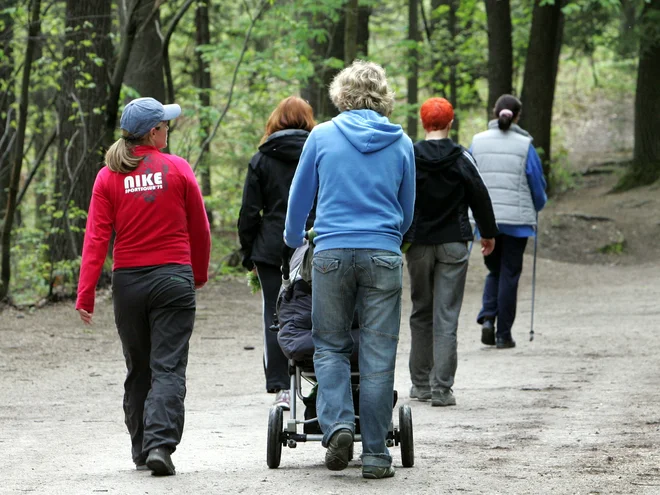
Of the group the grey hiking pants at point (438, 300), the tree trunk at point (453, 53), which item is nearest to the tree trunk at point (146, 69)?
the tree trunk at point (453, 53)

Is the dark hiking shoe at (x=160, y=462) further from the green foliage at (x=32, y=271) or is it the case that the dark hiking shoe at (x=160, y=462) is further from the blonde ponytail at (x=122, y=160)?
the green foliage at (x=32, y=271)

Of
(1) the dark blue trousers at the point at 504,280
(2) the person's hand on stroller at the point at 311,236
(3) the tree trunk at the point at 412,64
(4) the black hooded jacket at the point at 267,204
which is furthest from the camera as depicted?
(3) the tree trunk at the point at 412,64

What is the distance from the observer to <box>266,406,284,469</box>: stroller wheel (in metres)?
5.63

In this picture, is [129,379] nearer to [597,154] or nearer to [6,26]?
[6,26]

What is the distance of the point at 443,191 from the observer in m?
8.18

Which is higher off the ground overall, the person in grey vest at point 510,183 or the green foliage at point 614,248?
the person in grey vest at point 510,183

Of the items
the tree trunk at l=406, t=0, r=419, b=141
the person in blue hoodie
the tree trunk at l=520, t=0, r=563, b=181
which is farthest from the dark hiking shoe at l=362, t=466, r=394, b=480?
the tree trunk at l=406, t=0, r=419, b=141

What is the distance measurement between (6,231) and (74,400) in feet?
19.2

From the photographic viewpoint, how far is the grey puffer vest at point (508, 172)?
10820 mm

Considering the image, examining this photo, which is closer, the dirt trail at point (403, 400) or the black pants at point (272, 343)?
the dirt trail at point (403, 400)

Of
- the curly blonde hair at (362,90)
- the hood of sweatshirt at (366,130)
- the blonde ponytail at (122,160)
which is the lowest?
the blonde ponytail at (122,160)

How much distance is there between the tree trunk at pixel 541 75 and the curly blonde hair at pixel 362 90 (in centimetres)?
1898

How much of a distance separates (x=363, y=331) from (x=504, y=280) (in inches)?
224

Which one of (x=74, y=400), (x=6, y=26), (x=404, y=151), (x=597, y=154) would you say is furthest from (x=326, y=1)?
(x=597, y=154)
